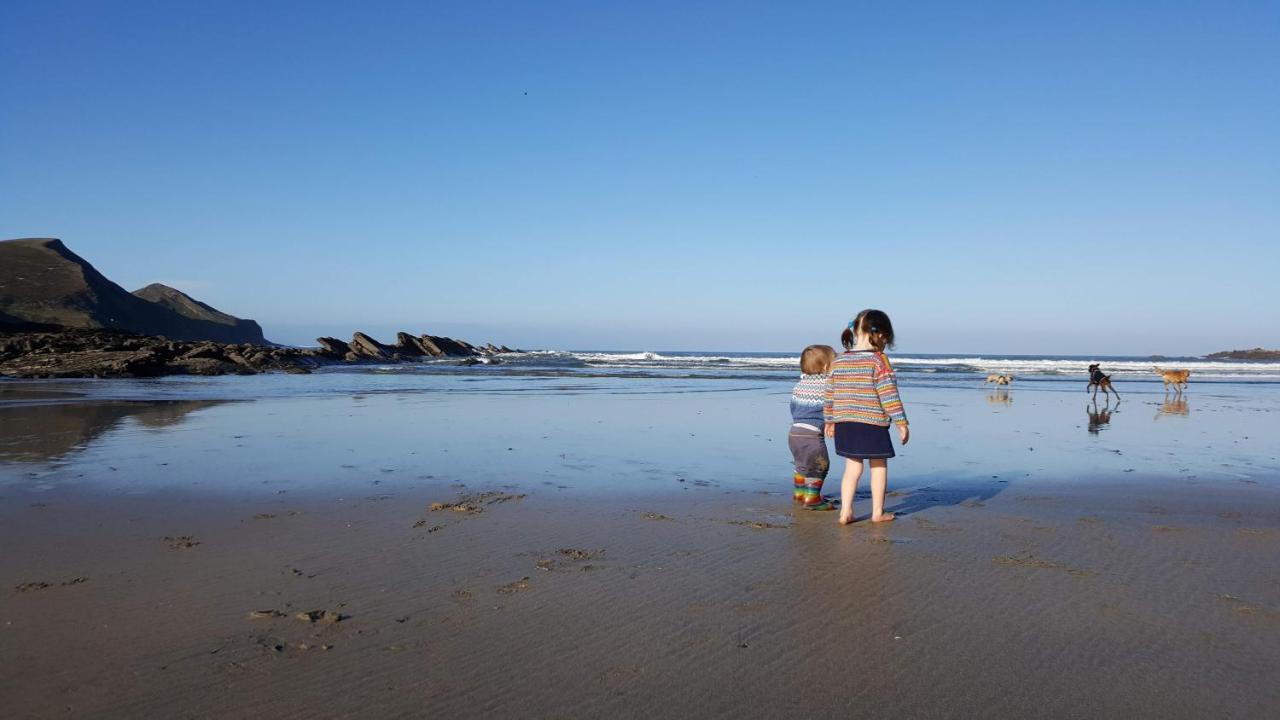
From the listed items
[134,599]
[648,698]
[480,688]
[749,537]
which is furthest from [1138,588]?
[134,599]

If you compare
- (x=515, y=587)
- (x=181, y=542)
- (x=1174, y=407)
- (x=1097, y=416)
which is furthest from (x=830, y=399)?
(x=1174, y=407)

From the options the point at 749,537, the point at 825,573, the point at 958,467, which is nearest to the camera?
the point at 825,573

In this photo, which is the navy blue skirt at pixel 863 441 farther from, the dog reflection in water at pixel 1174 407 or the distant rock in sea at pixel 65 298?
the distant rock in sea at pixel 65 298

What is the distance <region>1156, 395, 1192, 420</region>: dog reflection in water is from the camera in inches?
634

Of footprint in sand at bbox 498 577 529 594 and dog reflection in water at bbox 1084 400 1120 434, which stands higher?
dog reflection in water at bbox 1084 400 1120 434

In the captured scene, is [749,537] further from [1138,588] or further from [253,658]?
[253,658]

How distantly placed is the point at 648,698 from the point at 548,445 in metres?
7.13

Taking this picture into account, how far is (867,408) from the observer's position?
20.4 ft

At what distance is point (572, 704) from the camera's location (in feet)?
9.58

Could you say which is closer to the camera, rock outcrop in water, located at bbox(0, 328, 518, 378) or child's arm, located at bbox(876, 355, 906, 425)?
child's arm, located at bbox(876, 355, 906, 425)

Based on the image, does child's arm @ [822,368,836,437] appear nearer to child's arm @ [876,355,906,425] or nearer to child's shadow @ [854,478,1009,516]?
child's arm @ [876,355,906,425]

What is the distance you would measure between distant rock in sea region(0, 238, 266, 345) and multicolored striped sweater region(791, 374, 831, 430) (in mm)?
38517

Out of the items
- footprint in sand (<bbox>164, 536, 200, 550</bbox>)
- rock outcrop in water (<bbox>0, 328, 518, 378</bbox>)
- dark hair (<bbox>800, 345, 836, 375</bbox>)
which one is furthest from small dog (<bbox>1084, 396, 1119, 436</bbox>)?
rock outcrop in water (<bbox>0, 328, 518, 378</bbox>)

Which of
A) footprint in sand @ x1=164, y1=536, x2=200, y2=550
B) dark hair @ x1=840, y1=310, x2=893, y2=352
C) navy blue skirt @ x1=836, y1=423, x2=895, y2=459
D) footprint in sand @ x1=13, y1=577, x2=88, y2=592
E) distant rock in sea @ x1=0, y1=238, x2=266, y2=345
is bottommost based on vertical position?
footprint in sand @ x1=164, y1=536, x2=200, y2=550
